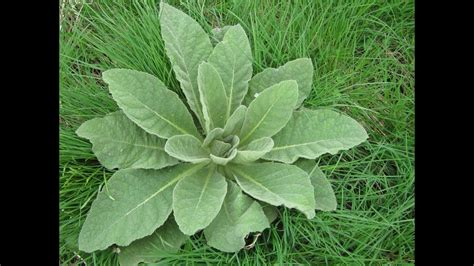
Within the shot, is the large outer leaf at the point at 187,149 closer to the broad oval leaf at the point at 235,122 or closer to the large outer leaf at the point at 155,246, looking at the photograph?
the broad oval leaf at the point at 235,122

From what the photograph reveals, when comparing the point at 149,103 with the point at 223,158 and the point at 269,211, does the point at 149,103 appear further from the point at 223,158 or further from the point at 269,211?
the point at 269,211

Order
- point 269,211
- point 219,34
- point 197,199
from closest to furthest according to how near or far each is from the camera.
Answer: point 197,199, point 269,211, point 219,34

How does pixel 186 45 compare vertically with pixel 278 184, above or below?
above

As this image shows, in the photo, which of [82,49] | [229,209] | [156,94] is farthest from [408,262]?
[82,49]

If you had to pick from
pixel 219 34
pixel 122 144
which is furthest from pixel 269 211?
pixel 219 34

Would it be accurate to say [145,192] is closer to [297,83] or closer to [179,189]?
[179,189]

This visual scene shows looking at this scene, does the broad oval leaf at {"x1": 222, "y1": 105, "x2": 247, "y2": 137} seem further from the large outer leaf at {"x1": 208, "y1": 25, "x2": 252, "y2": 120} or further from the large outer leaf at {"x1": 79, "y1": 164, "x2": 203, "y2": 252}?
the large outer leaf at {"x1": 79, "y1": 164, "x2": 203, "y2": 252}

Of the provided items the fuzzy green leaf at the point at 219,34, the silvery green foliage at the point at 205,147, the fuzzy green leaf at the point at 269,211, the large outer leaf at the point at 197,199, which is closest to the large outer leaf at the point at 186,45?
the silvery green foliage at the point at 205,147
